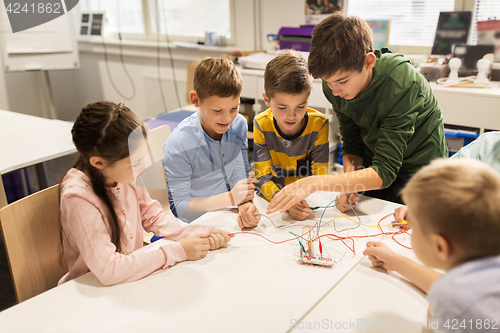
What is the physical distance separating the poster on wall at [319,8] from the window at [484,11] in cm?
89

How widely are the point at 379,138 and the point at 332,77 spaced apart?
0.25m

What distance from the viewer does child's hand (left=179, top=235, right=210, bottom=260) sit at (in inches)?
36.4

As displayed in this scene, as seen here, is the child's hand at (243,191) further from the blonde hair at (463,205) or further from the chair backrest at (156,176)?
the blonde hair at (463,205)

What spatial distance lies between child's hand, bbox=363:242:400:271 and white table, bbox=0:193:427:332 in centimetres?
2

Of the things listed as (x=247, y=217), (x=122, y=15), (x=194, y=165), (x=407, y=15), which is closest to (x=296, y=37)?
(x=407, y=15)

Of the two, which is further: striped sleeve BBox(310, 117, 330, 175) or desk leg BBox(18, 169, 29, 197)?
desk leg BBox(18, 169, 29, 197)

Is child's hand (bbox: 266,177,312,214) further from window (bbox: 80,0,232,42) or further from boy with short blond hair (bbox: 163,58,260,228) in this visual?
window (bbox: 80,0,232,42)

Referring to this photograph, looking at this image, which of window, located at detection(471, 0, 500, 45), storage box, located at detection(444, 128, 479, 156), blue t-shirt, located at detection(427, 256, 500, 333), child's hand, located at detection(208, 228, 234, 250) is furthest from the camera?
window, located at detection(471, 0, 500, 45)

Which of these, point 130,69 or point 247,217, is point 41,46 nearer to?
point 130,69

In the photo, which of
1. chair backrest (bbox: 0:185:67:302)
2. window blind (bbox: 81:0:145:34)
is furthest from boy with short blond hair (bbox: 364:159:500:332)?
window blind (bbox: 81:0:145:34)

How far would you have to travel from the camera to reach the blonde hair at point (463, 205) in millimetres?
499

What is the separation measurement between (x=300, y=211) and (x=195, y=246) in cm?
36

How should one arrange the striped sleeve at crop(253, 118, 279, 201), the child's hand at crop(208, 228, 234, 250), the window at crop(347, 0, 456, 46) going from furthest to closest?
the window at crop(347, 0, 456, 46) < the striped sleeve at crop(253, 118, 279, 201) < the child's hand at crop(208, 228, 234, 250)

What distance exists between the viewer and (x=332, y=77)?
1069 mm
